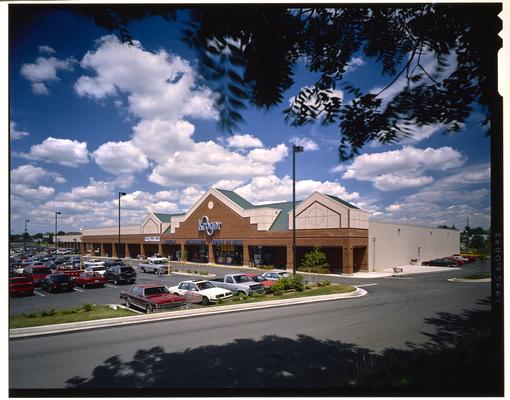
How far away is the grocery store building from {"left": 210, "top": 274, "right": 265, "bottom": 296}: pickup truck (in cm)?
1637

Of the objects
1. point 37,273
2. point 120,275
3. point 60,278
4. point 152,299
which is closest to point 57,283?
point 60,278

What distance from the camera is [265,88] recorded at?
10.8ft

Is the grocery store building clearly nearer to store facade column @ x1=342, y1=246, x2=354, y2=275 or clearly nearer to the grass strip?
store facade column @ x1=342, y1=246, x2=354, y2=275

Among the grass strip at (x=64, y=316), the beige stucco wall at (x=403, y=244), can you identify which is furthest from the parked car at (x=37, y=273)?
the beige stucco wall at (x=403, y=244)

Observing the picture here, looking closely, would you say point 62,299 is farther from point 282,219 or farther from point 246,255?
point 282,219

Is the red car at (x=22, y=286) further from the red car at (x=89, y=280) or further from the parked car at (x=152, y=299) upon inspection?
the parked car at (x=152, y=299)

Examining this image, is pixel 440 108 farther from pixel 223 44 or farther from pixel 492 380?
pixel 492 380

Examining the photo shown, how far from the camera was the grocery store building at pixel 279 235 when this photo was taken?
34656 millimetres

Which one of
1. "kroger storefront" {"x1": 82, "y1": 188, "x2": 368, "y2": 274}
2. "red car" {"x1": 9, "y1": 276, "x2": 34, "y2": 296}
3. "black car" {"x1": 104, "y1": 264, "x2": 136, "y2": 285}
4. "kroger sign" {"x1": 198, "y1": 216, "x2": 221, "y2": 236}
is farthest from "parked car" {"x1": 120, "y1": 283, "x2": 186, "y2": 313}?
"kroger sign" {"x1": 198, "y1": 216, "x2": 221, "y2": 236}

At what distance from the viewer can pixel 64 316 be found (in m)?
13.8

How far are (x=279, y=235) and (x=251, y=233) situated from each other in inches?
189

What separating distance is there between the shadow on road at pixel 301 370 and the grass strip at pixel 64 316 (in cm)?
591

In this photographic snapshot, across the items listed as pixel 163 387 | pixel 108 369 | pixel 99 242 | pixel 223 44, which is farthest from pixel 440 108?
pixel 99 242

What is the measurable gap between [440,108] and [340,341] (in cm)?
831
